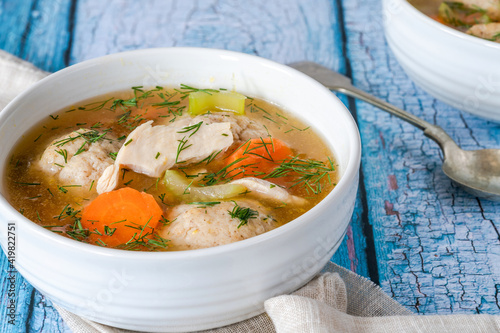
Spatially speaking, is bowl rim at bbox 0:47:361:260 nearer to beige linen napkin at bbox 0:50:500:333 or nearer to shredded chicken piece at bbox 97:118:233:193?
beige linen napkin at bbox 0:50:500:333

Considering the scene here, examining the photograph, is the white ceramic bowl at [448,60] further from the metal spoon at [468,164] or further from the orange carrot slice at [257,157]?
the orange carrot slice at [257,157]

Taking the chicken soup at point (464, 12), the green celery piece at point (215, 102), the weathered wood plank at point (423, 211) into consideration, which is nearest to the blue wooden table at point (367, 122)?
the weathered wood plank at point (423, 211)

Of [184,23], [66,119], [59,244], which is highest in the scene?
[59,244]

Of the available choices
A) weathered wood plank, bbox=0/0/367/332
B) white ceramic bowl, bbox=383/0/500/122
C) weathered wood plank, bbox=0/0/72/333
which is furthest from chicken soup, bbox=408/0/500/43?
weathered wood plank, bbox=0/0/72/333

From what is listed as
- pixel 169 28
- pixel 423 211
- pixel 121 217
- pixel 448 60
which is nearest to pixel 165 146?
pixel 121 217

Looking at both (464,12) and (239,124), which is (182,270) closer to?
(239,124)

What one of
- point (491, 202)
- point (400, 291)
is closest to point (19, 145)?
point (400, 291)

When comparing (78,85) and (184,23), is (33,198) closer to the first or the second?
(78,85)
